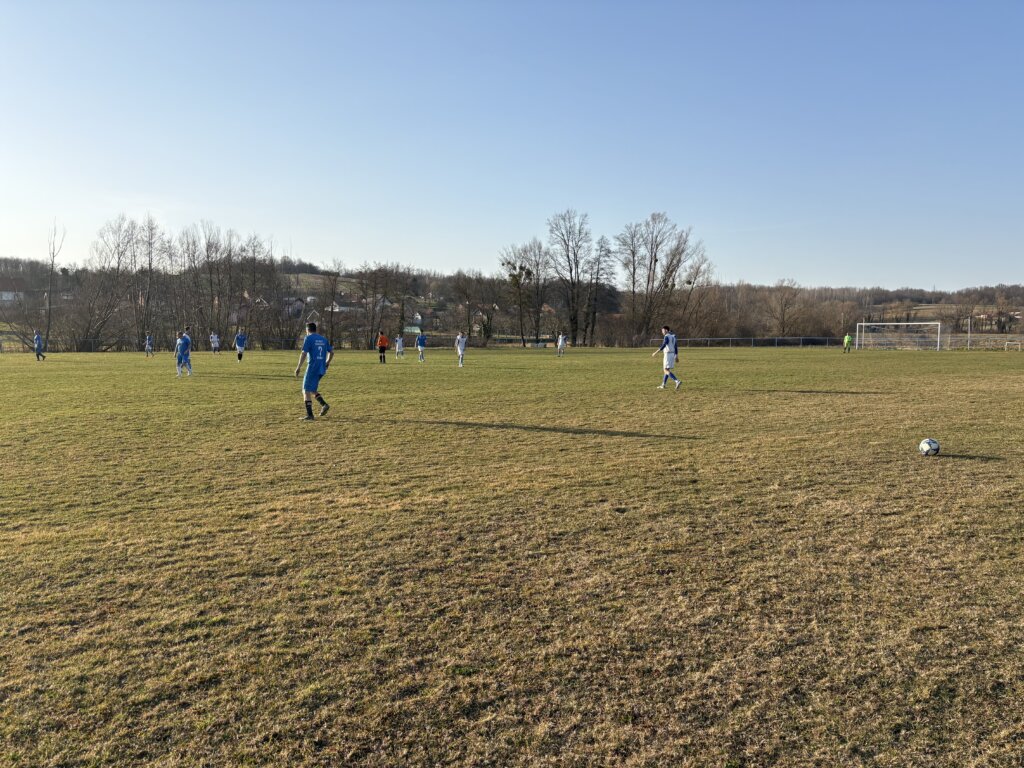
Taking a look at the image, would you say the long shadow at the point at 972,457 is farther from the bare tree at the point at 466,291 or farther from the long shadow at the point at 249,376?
the bare tree at the point at 466,291

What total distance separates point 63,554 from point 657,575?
15.5 ft

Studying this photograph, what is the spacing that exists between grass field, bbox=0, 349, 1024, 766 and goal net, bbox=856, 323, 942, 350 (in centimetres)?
5571

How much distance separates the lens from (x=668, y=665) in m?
3.41

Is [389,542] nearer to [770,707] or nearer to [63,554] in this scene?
[63,554]

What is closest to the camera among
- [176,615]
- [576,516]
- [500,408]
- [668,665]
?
[668,665]

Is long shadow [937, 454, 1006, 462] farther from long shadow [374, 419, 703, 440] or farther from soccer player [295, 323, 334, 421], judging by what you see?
soccer player [295, 323, 334, 421]

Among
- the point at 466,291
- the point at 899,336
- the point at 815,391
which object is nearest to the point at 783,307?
the point at 899,336

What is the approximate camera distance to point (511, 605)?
415cm

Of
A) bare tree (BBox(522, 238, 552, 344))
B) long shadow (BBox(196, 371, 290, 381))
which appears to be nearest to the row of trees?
bare tree (BBox(522, 238, 552, 344))

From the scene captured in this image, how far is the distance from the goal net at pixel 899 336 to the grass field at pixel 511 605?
55706 mm

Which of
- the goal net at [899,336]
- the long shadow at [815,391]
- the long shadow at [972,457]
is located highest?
the goal net at [899,336]

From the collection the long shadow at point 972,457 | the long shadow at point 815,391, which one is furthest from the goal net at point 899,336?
the long shadow at point 972,457

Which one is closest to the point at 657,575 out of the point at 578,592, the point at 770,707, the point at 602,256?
the point at 578,592

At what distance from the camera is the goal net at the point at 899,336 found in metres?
56.6
